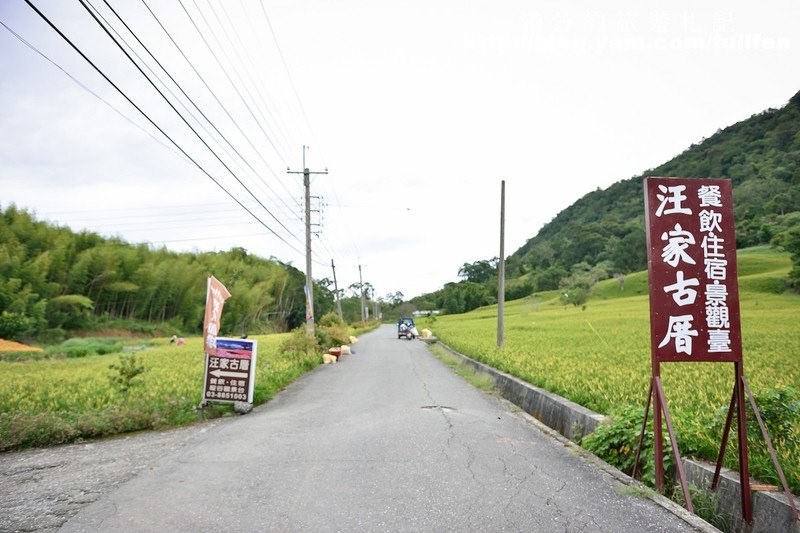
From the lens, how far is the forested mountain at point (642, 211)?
238 ft

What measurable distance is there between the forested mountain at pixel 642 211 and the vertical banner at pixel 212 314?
6781 centimetres

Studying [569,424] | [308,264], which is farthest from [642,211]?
[569,424]

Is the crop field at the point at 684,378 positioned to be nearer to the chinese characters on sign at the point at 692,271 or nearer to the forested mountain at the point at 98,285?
the chinese characters on sign at the point at 692,271

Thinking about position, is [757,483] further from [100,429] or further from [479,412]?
[100,429]

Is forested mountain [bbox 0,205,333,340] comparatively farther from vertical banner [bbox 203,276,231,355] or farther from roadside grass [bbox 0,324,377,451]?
vertical banner [bbox 203,276,231,355]

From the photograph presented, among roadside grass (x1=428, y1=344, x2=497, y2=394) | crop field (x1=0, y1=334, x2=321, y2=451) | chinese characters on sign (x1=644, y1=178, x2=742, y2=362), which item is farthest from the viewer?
roadside grass (x1=428, y1=344, x2=497, y2=394)

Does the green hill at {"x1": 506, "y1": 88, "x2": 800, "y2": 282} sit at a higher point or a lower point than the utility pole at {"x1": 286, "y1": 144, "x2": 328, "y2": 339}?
higher

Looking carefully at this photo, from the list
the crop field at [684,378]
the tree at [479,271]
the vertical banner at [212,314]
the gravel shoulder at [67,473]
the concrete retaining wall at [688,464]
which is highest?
the tree at [479,271]

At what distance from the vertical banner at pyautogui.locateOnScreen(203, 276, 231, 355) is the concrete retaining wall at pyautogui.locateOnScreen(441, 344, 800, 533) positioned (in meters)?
5.38

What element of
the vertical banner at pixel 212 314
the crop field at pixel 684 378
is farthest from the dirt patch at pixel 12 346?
the crop field at pixel 684 378

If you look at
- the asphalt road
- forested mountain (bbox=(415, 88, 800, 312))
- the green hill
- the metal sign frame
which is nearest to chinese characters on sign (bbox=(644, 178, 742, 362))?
the metal sign frame

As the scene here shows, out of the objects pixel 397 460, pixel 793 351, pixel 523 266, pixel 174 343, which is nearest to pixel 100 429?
pixel 397 460

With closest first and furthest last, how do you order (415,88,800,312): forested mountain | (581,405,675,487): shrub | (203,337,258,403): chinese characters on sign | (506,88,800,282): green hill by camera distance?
(581,405,675,487): shrub → (203,337,258,403): chinese characters on sign → (506,88,800,282): green hill → (415,88,800,312): forested mountain

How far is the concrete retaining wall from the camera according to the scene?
3.31 meters
